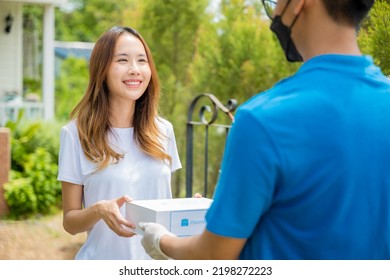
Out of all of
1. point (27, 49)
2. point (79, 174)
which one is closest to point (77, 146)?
point (79, 174)

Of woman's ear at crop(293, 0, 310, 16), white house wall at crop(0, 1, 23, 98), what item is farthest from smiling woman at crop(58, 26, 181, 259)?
white house wall at crop(0, 1, 23, 98)

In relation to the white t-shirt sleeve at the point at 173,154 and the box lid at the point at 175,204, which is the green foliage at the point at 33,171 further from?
the box lid at the point at 175,204

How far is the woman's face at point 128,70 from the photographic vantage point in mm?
2332

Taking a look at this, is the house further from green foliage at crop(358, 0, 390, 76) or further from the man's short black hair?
the man's short black hair

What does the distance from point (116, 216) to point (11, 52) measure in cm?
903

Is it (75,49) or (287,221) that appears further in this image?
(75,49)

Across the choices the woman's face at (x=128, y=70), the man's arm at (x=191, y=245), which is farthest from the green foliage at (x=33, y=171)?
the man's arm at (x=191, y=245)

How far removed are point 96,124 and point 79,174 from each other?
214mm

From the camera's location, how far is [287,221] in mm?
1240

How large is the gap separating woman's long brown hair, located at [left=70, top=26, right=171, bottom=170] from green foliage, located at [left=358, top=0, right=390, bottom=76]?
94 cm

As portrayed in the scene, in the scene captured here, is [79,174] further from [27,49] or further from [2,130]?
[27,49]

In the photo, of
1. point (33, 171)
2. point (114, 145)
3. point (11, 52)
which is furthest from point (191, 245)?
point (11, 52)

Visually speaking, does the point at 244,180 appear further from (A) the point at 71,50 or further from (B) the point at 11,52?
(A) the point at 71,50

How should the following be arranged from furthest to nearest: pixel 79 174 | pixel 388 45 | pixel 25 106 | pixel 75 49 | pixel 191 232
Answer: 1. pixel 75 49
2. pixel 25 106
3. pixel 388 45
4. pixel 79 174
5. pixel 191 232
